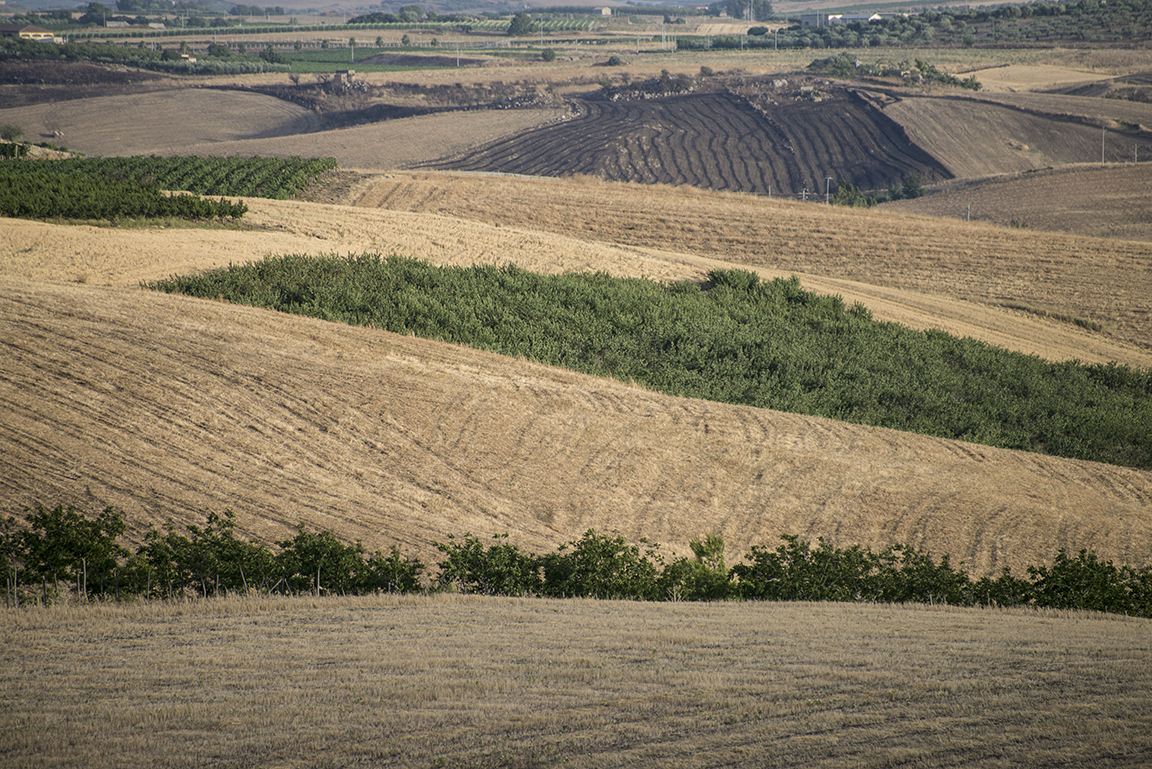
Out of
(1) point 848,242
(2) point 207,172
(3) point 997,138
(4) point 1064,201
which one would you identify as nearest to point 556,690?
(1) point 848,242

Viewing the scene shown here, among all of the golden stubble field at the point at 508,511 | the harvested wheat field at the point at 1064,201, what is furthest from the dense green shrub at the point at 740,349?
the harvested wheat field at the point at 1064,201

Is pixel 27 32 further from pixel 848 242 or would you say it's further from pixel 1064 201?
pixel 1064 201

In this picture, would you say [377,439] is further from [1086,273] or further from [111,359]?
[1086,273]

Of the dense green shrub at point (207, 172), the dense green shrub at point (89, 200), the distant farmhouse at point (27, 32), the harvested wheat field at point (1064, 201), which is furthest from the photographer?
the distant farmhouse at point (27, 32)

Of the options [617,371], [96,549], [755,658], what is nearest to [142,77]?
[617,371]

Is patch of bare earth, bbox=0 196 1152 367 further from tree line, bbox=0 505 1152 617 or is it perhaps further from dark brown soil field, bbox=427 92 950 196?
dark brown soil field, bbox=427 92 950 196

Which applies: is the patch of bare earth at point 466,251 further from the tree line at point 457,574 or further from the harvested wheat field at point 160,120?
the harvested wheat field at point 160,120

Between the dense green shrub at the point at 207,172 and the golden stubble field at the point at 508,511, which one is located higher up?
the dense green shrub at the point at 207,172
